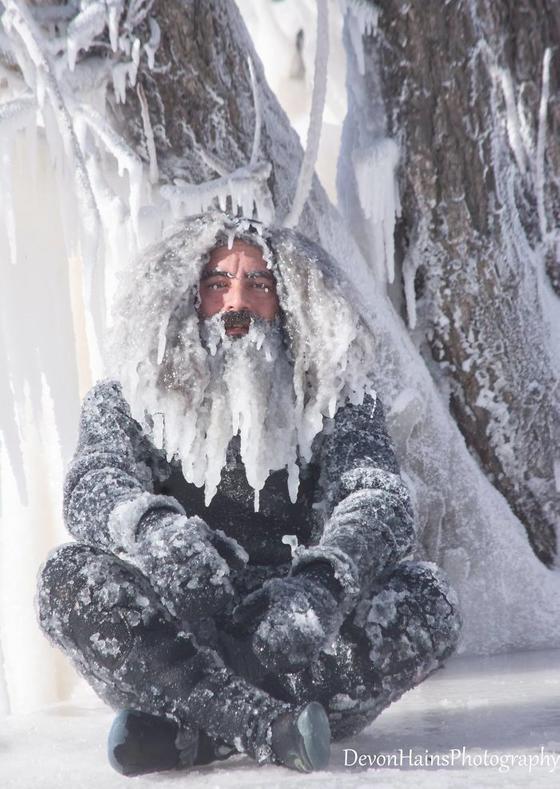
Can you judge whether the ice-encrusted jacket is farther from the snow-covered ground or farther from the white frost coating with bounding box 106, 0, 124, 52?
the white frost coating with bounding box 106, 0, 124, 52

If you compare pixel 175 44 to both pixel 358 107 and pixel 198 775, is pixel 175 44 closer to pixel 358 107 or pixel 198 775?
pixel 358 107

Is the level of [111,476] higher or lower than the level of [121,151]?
lower

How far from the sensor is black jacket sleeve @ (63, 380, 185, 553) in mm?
1798

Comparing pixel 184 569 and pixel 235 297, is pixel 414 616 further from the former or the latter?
pixel 235 297

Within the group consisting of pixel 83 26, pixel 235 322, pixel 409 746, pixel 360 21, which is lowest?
pixel 409 746

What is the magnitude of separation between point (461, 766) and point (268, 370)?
88cm

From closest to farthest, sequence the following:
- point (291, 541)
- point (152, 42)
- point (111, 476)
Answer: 1. point (111, 476)
2. point (291, 541)
3. point (152, 42)

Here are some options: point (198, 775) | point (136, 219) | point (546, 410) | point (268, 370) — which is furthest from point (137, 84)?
point (198, 775)

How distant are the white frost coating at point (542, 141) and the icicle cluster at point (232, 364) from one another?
1503 mm

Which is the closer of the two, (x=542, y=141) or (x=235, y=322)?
(x=235, y=322)

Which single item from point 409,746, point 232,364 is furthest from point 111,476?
point 409,746

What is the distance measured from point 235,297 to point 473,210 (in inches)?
58.2

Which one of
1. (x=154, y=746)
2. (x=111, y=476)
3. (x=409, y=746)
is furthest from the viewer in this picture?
(x=111, y=476)

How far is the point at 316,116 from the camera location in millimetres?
2977
